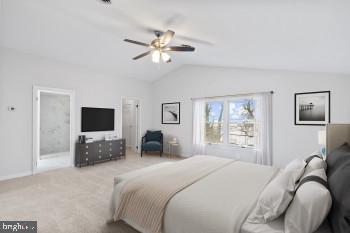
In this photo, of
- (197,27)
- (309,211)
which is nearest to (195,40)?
(197,27)

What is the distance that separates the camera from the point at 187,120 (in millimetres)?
5832

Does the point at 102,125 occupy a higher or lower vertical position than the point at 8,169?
higher

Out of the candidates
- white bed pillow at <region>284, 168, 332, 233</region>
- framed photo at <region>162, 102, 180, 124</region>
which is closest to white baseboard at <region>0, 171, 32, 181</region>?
framed photo at <region>162, 102, 180, 124</region>

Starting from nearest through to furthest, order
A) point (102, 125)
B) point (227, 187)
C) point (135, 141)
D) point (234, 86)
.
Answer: point (227, 187) → point (234, 86) → point (102, 125) → point (135, 141)

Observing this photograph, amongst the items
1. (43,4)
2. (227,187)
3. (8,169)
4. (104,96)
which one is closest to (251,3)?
(227,187)

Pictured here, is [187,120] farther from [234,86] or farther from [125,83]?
[125,83]

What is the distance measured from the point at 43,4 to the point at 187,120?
434 cm

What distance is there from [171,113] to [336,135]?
4.49 metres

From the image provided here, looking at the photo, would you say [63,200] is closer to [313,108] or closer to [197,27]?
[197,27]

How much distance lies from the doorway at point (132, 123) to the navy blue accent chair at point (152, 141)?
0.44 metres

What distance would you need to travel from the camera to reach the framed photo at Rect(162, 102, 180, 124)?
607 cm

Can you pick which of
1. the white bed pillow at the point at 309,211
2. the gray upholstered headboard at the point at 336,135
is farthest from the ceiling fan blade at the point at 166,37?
the gray upholstered headboard at the point at 336,135

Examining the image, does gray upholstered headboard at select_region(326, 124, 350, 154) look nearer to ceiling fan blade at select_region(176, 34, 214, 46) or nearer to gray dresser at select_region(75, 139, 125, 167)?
ceiling fan blade at select_region(176, 34, 214, 46)

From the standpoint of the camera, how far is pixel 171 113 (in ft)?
20.5
